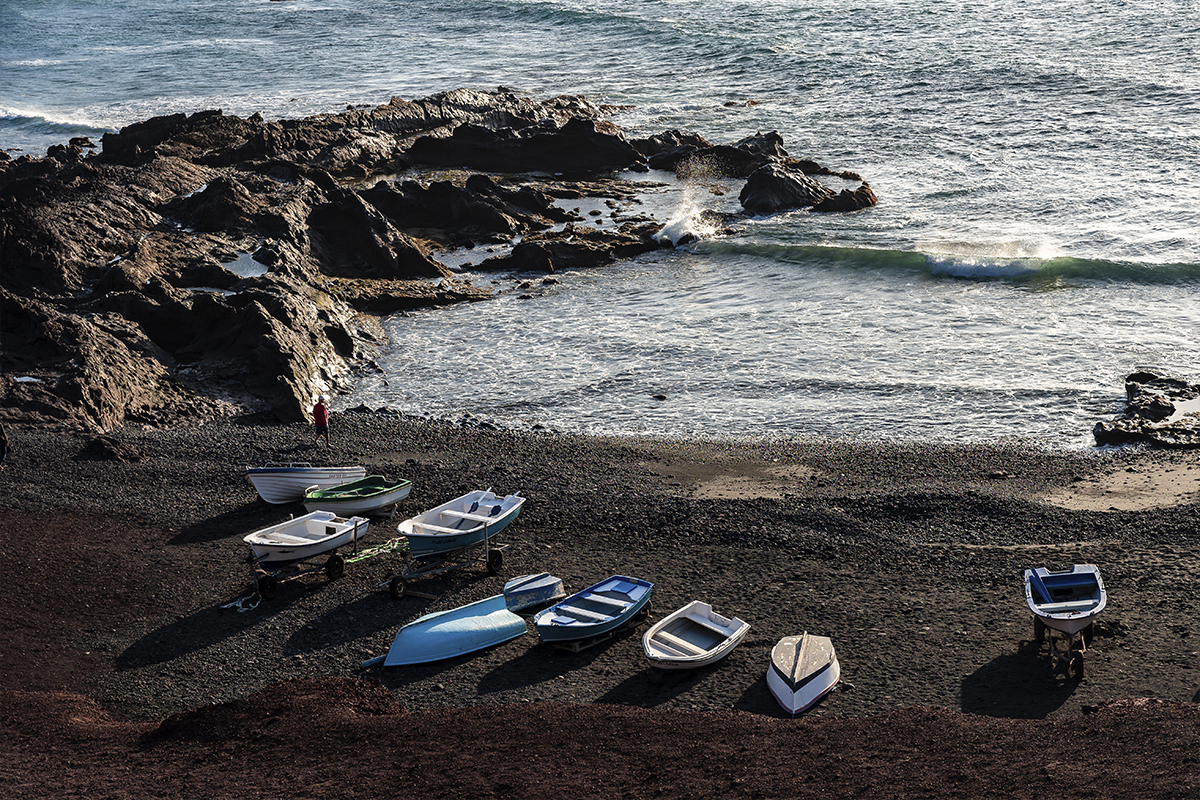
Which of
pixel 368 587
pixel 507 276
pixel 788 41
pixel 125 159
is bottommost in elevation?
pixel 368 587

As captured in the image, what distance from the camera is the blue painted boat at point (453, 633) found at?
13.0 metres

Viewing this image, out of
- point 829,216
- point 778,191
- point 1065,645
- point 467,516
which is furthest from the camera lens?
point 778,191

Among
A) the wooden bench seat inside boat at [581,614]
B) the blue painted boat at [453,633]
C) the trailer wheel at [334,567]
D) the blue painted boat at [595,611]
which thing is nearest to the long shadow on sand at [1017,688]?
the blue painted boat at [595,611]

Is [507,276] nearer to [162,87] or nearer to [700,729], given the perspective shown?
Answer: [700,729]

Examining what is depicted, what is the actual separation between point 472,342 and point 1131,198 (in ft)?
76.8

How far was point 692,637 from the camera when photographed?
1320cm

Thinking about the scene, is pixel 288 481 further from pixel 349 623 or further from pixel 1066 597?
pixel 1066 597

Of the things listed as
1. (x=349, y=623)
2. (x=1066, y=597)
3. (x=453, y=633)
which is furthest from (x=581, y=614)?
(x=1066, y=597)

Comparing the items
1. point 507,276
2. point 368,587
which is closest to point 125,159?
point 507,276

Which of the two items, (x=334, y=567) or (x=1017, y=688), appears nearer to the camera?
(x=1017, y=688)

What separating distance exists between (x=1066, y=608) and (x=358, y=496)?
10740 millimetres

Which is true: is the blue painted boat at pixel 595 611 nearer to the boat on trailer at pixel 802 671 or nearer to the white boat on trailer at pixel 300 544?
the boat on trailer at pixel 802 671

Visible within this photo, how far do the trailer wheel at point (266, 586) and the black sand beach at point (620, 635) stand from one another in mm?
372

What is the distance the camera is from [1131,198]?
34.2 meters
